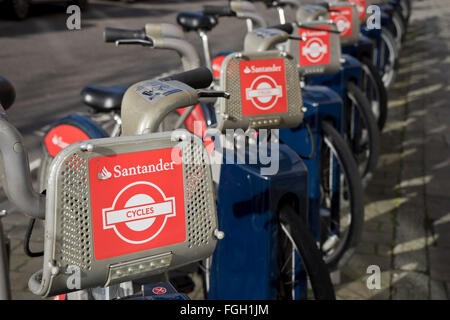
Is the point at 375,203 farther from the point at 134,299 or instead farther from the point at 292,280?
the point at 134,299

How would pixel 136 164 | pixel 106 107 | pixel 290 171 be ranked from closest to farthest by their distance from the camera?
pixel 136 164
pixel 290 171
pixel 106 107

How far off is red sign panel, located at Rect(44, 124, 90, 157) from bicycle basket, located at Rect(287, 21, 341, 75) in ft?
4.11

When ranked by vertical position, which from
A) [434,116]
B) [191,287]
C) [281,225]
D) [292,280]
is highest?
[281,225]

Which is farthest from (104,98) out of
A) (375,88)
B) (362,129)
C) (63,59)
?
(63,59)

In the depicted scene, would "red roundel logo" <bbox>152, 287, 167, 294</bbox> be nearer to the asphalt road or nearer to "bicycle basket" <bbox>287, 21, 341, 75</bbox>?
"bicycle basket" <bbox>287, 21, 341, 75</bbox>

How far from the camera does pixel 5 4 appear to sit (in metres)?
14.5

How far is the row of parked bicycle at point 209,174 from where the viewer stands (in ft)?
4.74

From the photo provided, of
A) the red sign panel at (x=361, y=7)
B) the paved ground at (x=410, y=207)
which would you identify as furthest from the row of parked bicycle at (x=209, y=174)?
the red sign panel at (x=361, y=7)

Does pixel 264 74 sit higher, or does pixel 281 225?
pixel 264 74

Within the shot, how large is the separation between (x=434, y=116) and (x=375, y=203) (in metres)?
2.91

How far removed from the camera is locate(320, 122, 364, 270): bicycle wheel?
11.8ft

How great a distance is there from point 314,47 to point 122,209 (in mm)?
2444

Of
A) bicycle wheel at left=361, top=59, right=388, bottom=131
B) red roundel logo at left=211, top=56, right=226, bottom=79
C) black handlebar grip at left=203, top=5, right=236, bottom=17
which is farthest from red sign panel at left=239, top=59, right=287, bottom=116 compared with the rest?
bicycle wheel at left=361, top=59, right=388, bottom=131

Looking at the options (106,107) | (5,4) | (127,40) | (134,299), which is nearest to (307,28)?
(127,40)
